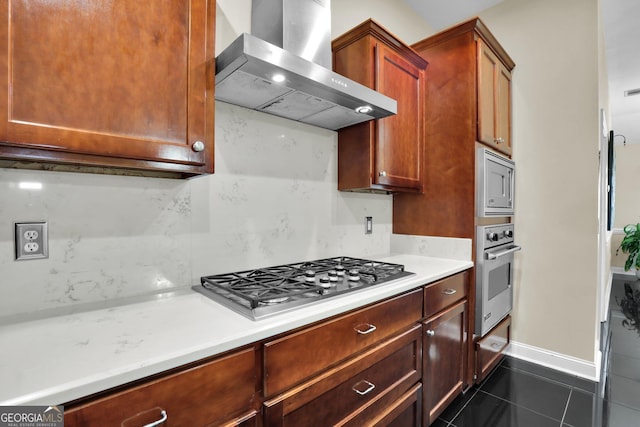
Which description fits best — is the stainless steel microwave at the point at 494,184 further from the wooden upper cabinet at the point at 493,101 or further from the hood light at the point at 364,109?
the hood light at the point at 364,109

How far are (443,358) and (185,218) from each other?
1587 millimetres

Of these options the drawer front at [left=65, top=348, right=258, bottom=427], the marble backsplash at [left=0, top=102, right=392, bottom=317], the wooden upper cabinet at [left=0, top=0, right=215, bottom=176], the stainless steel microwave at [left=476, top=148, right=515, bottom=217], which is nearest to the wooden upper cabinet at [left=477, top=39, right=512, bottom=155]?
the stainless steel microwave at [left=476, top=148, right=515, bottom=217]

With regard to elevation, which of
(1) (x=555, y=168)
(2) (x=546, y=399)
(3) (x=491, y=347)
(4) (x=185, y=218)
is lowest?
(2) (x=546, y=399)

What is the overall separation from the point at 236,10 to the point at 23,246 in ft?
4.47

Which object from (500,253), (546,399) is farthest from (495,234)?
(546,399)

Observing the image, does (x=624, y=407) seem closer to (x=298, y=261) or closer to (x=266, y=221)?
(x=298, y=261)

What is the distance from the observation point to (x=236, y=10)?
1.54 meters

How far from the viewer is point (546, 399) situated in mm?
2014

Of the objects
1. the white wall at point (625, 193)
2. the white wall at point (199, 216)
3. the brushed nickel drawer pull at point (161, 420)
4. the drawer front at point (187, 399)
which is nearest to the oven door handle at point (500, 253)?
the white wall at point (199, 216)

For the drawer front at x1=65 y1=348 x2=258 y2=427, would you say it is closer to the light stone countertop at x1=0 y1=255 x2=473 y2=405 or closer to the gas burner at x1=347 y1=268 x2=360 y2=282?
the light stone countertop at x1=0 y1=255 x2=473 y2=405

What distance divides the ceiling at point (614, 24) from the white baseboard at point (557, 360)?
9.57 ft

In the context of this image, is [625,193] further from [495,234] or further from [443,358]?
[443,358]

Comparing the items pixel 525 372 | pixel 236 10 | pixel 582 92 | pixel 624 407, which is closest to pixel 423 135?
pixel 582 92

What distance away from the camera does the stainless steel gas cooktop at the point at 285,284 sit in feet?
3.44
